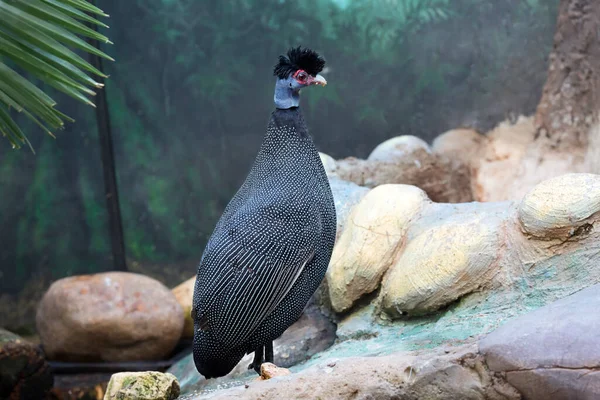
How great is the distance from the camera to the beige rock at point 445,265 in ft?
11.9

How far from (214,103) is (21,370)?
2.70 metres

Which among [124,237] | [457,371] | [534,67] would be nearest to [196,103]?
[124,237]

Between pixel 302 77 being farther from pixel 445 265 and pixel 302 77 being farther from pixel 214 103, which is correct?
pixel 214 103

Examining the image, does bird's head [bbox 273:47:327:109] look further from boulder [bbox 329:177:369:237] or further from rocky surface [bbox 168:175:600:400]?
boulder [bbox 329:177:369:237]

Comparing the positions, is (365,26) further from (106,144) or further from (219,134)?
(106,144)

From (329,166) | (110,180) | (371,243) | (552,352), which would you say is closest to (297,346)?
(371,243)

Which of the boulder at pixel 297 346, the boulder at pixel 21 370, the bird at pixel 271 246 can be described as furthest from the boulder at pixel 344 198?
the boulder at pixel 21 370

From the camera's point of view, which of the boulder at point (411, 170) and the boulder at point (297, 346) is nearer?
the boulder at point (297, 346)

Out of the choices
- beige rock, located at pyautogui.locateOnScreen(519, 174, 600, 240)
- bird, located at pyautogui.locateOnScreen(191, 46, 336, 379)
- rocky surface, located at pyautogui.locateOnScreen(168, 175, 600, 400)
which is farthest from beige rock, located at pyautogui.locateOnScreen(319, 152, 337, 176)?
beige rock, located at pyautogui.locateOnScreen(519, 174, 600, 240)

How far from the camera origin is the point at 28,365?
532 centimetres

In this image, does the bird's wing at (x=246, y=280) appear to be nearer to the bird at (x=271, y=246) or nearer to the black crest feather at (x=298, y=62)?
the bird at (x=271, y=246)

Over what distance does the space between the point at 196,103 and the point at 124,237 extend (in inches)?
52.7

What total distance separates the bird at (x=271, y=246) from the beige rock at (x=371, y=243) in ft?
2.02

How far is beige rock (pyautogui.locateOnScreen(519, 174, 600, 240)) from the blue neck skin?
1209 millimetres
